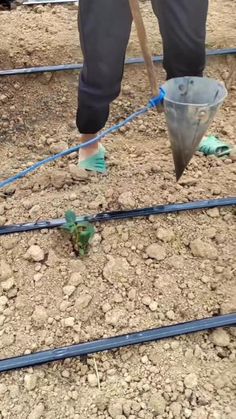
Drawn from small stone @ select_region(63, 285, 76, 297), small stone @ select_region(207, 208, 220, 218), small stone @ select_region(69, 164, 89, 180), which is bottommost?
small stone @ select_region(63, 285, 76, 297)

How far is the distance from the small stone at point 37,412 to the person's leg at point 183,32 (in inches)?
46.3

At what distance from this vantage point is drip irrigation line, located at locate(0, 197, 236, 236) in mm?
1922

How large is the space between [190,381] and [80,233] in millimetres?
598

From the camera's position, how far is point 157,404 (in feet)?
4.90

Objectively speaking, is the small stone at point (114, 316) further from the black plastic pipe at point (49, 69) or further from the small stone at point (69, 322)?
the black plastic pipe at point (49, 69)

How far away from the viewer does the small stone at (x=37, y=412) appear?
1.47 meters

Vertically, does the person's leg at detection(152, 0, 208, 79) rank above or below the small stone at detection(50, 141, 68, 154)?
above

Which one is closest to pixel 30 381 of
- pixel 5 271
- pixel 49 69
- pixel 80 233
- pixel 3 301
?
pixel 3 301

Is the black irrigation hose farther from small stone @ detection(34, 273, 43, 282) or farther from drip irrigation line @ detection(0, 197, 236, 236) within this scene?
drip irrigation line @ detection(0, 197, 236, 236)

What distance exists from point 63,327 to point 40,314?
9cm

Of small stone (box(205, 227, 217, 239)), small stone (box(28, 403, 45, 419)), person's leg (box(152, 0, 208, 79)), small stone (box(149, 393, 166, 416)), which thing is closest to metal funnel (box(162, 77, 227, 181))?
person's leg (box(152, 0, 208, 79))

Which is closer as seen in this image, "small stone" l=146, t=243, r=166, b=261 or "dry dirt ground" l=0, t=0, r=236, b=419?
"dry dirt ground" l=0, t=0, r=236, b=419

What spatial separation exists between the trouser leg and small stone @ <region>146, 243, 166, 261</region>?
480 millimetres

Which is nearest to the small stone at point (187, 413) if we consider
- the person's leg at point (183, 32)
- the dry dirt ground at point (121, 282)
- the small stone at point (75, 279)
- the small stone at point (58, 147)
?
the dry dirt ground at point (121, 282)
